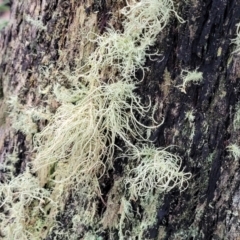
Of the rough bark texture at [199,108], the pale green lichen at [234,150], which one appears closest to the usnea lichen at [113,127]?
the rough bark texture at [199,108]

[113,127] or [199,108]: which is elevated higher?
[199,108]

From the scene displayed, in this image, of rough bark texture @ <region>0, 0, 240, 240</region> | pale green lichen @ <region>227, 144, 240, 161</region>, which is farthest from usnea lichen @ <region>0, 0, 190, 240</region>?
pale green lichen @ <region>227, 144, 240, 161</region>

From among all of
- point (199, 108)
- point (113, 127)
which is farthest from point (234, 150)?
point (113, 127)

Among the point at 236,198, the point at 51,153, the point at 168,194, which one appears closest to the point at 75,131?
the point at 51,153

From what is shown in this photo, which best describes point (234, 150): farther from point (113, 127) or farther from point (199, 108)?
point (113, 127)

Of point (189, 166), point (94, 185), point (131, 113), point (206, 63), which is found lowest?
point (94, 185)

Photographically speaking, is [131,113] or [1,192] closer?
[131,113]

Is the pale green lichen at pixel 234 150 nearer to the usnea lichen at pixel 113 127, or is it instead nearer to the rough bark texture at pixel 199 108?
the rough bark texture at pixel 199 108

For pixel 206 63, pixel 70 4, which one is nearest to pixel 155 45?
pixel 206 63

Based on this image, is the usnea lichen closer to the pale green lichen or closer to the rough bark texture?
the rough bark texture

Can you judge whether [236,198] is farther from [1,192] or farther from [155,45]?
[1,192]

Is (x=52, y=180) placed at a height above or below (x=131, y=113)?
below
